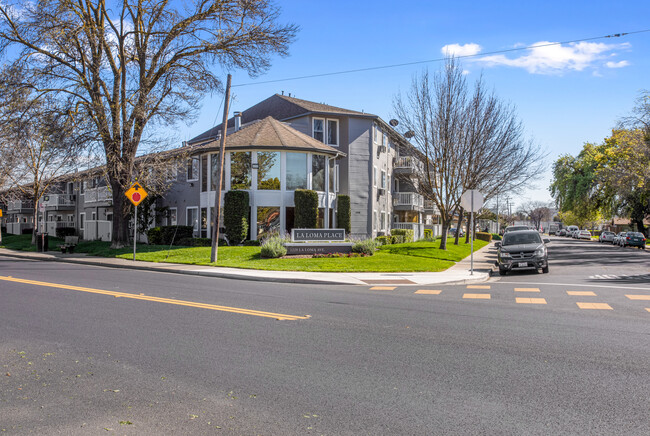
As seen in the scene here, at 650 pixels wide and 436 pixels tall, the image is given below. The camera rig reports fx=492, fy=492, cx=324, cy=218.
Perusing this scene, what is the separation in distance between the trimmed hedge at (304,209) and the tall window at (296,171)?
1.06 meters

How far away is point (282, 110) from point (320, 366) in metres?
32.0

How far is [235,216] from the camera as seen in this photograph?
88.1ft

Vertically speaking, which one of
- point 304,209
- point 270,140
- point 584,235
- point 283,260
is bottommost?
point 283,260

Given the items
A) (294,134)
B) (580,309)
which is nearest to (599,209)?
(294,134)

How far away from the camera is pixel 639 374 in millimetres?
5453

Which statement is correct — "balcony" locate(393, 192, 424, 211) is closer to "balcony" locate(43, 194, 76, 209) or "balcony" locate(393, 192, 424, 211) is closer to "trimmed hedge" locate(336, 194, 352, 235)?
"trimmed hedge" locate(336, 194, 352, 235)

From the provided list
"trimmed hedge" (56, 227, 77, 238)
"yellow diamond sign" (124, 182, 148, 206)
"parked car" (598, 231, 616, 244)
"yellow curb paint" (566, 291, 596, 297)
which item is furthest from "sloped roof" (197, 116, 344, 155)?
"parked car" (598, 231, 616, 244)

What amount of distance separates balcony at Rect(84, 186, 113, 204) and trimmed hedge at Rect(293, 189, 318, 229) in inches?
635

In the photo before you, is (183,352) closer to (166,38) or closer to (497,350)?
(497,350)

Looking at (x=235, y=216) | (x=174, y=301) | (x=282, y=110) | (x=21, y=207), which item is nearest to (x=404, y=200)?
(x=282, y=110)

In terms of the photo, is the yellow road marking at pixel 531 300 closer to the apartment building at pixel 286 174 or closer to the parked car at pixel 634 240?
the apartment building at pixel 286 174

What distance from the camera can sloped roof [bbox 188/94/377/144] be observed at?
113 feet

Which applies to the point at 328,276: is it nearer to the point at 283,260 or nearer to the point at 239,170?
the point at 283,260

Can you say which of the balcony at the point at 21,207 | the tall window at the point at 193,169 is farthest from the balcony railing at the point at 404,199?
the balcony at the point at 21,207
